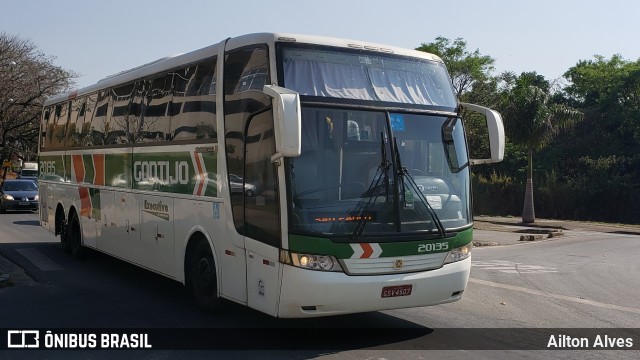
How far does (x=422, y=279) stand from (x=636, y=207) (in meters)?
37.3

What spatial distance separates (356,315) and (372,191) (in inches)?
91.5

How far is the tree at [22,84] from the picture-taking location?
45381 millimetres

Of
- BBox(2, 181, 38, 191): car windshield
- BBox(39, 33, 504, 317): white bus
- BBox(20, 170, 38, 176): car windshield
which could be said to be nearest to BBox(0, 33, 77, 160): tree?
BBox(20, 170, 38, 176): car windshield

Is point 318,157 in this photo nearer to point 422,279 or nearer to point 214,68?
point 422,279

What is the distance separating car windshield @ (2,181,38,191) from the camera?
3028 centimetres

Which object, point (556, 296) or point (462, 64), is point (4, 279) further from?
→ point (462, 64)

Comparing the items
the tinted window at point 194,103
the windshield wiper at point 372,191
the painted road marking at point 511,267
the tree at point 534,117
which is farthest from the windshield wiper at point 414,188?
the tree at point 534,117

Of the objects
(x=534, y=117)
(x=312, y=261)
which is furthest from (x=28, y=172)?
(x=312, y=261)

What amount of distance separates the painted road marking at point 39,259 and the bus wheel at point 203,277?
4913 mm

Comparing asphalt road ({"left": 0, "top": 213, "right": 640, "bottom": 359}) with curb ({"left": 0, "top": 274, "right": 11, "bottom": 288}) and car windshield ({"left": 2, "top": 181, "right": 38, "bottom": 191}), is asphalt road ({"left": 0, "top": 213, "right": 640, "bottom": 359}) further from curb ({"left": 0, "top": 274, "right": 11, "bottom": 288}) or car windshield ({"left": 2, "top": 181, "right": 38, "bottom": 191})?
car windshield ({"left": 2, "top": 181, "right": 38, "bottom": 191})

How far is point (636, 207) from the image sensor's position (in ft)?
132

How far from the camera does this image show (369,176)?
716 cm

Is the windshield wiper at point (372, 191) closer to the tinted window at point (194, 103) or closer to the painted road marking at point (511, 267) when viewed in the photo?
the tinted window at point (194, 103)

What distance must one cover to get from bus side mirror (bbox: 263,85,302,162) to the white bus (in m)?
0.01
